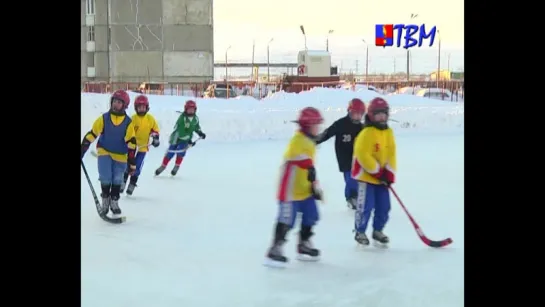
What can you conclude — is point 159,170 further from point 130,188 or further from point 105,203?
point 105,203

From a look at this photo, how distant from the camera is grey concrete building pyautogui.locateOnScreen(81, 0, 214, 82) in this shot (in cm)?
395

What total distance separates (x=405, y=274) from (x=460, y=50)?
108 centimetres

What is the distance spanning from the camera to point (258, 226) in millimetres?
3596

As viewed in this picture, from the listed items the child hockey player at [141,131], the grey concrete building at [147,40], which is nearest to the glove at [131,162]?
the child hockey player at [141,131]

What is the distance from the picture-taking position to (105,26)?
160 inches

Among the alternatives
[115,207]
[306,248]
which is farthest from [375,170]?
[115,207]

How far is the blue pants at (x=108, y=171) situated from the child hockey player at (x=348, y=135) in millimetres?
1150

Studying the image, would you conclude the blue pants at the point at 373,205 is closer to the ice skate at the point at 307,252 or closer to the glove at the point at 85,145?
the ice skate at the point at 307,252

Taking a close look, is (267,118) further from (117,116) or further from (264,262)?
(264,262)

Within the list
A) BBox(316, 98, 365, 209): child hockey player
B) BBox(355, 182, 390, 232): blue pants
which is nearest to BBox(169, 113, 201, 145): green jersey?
BBox(316, 98, 365, 209): child hockey player

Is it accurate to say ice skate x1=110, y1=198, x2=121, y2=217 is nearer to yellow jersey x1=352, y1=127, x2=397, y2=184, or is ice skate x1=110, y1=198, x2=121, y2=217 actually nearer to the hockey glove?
the hockey glove

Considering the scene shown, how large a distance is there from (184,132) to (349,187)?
1.29 meters

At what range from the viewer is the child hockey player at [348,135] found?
3689mm

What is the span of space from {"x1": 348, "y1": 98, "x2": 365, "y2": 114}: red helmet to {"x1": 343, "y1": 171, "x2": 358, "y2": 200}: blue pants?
0.33 metres
